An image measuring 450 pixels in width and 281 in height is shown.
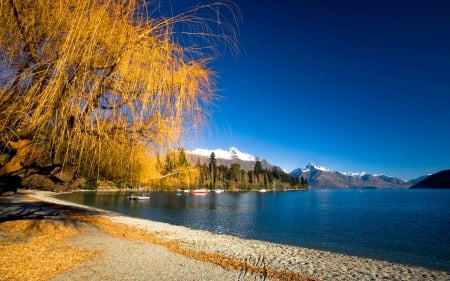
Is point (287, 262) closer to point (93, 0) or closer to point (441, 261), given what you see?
point (441, 261)

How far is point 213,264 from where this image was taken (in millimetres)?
13281

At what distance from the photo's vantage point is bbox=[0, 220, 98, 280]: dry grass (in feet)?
29.1

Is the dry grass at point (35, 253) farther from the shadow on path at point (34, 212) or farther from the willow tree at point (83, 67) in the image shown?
the willow tree at point (83, 67)

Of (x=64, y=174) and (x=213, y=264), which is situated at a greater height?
(x=64, y=174)

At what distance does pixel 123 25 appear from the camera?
2902 mm

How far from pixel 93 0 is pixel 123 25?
316 millimetres

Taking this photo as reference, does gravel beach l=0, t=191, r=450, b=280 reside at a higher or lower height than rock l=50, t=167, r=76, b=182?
lower

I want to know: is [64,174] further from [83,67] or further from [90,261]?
[90,261]

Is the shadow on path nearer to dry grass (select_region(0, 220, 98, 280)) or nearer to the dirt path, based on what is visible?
dry grass (select_region(0, 220, 98, 280))

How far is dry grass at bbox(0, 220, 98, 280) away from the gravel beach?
47 centimetres

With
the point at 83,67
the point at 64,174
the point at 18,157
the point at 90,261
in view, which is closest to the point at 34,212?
the point at 90,261

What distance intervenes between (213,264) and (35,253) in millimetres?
6445

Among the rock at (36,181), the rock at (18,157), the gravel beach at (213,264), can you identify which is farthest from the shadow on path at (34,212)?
the rock at (18,157)

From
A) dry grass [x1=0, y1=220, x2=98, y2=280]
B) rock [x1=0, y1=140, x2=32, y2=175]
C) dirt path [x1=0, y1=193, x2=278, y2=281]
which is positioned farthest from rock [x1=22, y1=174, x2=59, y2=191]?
dry grass [x1=0, y1=220, x2=98, y2=280]
